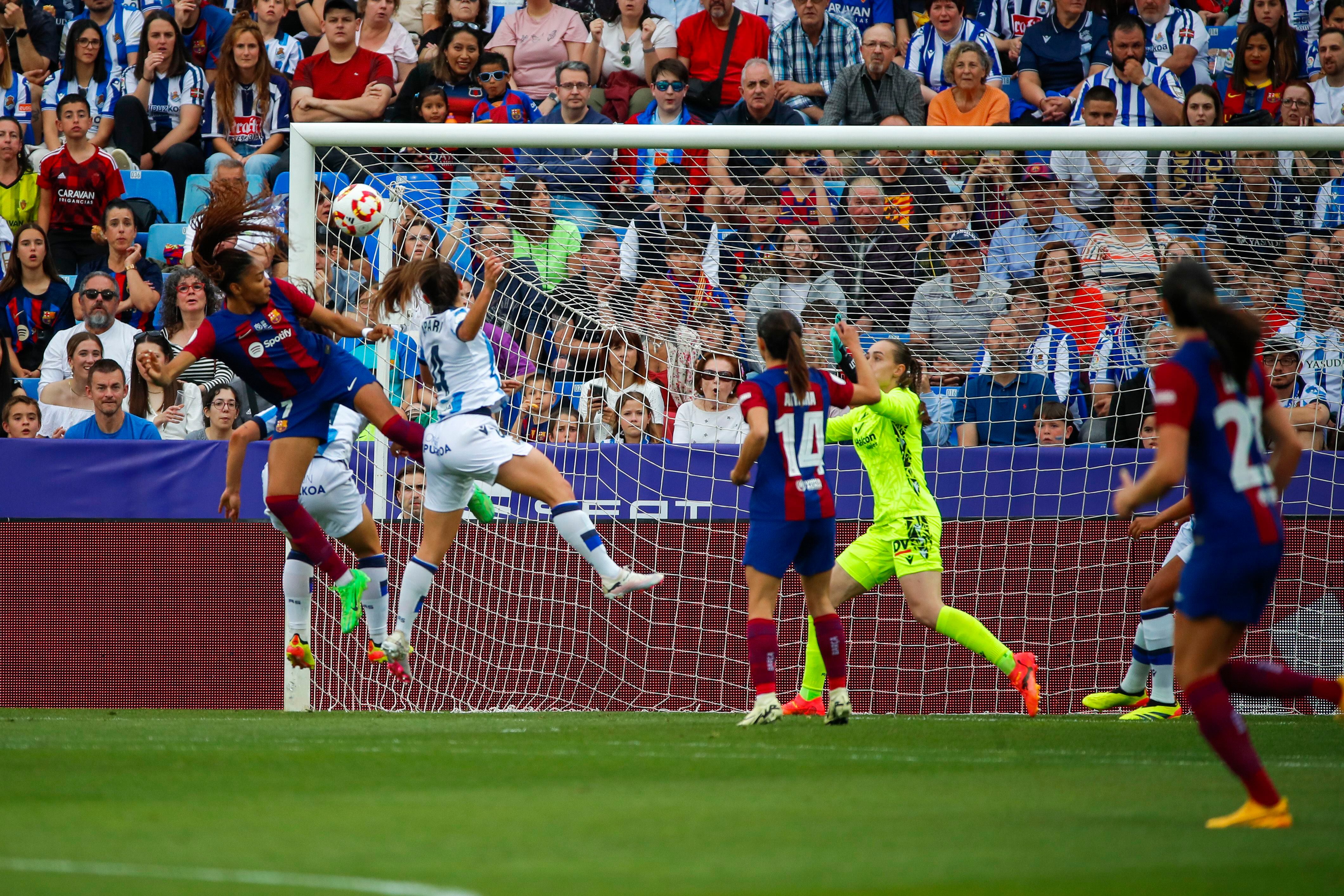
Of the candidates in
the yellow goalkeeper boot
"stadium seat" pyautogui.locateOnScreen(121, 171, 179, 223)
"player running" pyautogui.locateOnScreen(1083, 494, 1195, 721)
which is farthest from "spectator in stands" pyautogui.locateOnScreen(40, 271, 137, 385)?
"player running" pyautogui.locateOnScreen(1083, 494, 1195, 721)

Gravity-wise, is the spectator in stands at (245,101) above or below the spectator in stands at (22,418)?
above

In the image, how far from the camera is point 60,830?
4898 mm

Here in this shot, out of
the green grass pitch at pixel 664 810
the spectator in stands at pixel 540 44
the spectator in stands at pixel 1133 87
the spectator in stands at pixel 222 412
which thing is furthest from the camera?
the spectator in stands at pixel 540 44

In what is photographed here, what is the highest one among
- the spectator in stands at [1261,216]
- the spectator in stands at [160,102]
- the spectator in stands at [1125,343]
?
the spectator in stands at [160,102]

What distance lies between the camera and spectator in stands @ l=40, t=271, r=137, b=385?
13.1 meters

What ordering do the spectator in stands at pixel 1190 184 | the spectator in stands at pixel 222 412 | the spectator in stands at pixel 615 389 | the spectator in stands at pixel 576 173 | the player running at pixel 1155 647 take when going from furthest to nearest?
the spectator in stands at pixel 222 412
the spectator in stands at pixel 615 389
the spectator in stands at pixel 576 173
the spectator in stands at pixel 1190 184
the player running at pixel 1155 647

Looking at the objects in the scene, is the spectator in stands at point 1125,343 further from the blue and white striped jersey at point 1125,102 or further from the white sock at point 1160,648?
the blue and white striped jersey at point 1125,102

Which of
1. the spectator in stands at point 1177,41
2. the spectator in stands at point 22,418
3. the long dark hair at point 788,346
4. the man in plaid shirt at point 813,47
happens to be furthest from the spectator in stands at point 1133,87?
the spectator in stands at point 22,418

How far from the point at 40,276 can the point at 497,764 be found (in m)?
9.27

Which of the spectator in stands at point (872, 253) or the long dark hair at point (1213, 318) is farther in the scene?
the spectator in stands at point (872, 253)

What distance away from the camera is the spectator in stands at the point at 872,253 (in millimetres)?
11125

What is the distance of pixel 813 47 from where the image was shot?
1561cm

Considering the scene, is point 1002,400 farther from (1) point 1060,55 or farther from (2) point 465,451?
(1) point 1060,55

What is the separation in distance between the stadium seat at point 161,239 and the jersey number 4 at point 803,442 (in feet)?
27.6
